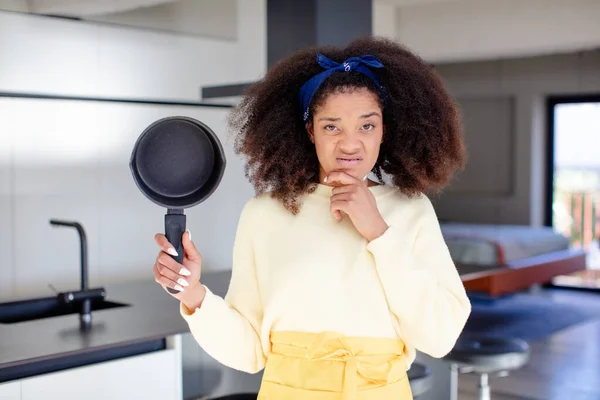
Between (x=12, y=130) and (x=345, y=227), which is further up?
(x=12, y=130)

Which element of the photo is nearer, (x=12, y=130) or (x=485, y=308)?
(x=12, y=130)

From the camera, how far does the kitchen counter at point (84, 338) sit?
71.3 inches

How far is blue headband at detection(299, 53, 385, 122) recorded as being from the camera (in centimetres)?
128

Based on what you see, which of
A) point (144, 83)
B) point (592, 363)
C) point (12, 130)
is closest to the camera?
point (12, 130)

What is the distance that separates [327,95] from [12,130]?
7.56ft

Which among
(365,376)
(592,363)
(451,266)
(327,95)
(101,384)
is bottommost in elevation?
(592,363)

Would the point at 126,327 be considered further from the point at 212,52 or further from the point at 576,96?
the point at 576,96

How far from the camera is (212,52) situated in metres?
3.99

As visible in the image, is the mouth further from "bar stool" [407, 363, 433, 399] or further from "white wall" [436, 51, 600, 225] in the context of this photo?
"white wall" [436, 51, 600, 225]

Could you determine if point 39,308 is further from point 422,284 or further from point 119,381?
point 422,284

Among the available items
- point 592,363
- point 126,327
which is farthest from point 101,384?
point 592,363

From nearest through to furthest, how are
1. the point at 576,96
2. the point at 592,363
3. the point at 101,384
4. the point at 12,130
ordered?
the point at 101,384 → the point at 12,130 → the point at 592,363 → the point at 576,96

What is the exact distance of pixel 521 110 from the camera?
23.9 feet

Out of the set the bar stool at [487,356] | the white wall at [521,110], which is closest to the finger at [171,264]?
the bar stool at [487,356]
